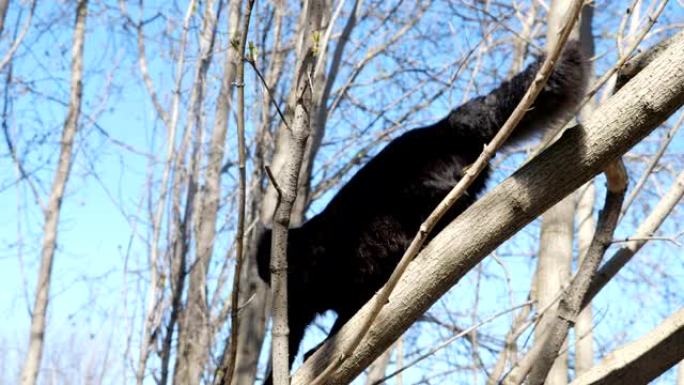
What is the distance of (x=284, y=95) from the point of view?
6910 mm

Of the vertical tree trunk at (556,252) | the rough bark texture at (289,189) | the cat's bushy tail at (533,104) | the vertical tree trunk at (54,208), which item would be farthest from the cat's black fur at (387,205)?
the vertical tree trunk at (54,208)

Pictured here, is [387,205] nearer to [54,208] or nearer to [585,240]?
[585,240]

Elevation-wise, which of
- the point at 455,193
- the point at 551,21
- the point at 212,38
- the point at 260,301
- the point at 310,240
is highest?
the point at 212,38

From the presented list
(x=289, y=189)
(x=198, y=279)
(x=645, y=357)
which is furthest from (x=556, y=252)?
(x=198, y=279)

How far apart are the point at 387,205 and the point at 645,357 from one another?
1311 mm

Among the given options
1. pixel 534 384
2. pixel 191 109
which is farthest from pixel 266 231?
pixel 191 109

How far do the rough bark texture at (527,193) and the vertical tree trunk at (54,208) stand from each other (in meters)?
6.10

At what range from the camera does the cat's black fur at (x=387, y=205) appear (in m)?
3.05

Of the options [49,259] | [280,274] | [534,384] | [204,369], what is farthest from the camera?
[49,259]

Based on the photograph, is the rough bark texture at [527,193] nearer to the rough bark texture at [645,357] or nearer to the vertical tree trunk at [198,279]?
the rough bark texture at [645,357]

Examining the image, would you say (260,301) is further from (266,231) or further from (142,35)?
(142,35)

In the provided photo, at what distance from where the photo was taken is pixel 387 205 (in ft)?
11.1

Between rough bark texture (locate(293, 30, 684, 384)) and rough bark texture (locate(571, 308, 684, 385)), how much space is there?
2.32 ft

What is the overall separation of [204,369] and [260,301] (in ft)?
5.68
